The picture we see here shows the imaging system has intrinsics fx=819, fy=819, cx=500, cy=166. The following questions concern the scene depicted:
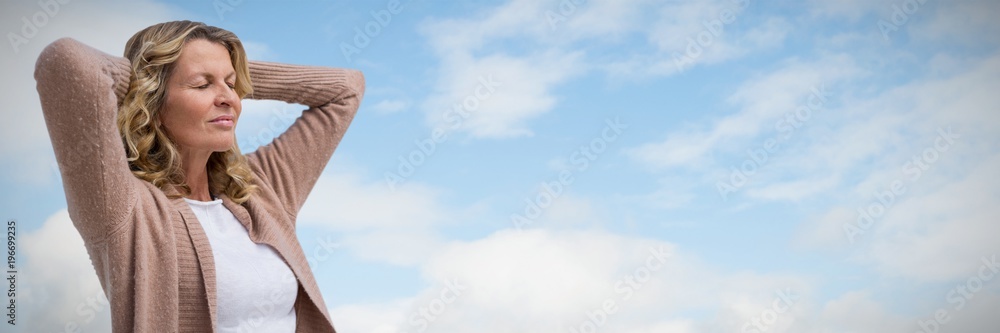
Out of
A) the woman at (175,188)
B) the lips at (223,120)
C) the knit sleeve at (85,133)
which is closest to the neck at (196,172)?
the woman at (175,188)

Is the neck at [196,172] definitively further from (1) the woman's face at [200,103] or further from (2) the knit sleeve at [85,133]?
(2) the knit sleeve at [85,133]

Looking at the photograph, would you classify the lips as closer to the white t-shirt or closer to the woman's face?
the woman's face

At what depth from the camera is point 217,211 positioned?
1877mm

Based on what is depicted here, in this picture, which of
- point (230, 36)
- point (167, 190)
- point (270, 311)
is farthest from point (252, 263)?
point (230, 36)

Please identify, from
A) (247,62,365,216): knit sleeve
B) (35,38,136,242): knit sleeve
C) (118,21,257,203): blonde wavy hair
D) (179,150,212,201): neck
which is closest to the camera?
(35,38,136,242): knit sleeve

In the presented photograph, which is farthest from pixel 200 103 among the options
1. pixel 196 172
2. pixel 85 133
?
pixel 85 133

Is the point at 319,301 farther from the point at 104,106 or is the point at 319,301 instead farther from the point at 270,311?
the point at 104,106

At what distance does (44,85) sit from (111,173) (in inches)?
7.6

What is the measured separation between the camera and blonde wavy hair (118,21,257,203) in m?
1.72

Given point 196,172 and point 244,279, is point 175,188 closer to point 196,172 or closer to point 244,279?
point 196,172

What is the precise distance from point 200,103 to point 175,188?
205 millimetres

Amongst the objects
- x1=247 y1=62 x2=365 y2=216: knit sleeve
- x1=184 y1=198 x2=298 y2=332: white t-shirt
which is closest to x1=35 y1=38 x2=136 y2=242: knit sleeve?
x1=184 y1=198 x2=298 y2=332: white t-shirt

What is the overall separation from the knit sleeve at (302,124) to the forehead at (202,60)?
0.26 m

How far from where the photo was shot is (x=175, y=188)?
5.93 ft
